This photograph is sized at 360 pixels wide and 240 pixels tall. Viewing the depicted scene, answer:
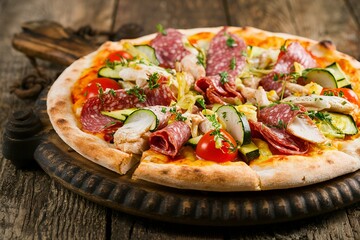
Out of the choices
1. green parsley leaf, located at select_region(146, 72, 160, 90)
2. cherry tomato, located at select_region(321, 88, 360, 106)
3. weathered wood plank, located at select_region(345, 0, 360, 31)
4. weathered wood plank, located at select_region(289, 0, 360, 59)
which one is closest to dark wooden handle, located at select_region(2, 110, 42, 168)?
green parsley leaf, located at select_region(146, 72, 160, 90)

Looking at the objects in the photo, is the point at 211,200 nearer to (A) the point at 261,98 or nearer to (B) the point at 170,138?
(B) the point at 170,138

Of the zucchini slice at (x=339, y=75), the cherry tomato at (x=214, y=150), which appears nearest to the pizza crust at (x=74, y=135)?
the cherry tomato at (x=214, y=150)

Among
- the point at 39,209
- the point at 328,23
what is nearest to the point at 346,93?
the point at 39,209

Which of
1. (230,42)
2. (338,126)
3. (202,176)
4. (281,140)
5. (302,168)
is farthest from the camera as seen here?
(230,42)

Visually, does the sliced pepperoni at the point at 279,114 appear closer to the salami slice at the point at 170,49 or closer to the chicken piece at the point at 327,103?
the chicken piece at the point at 327,103

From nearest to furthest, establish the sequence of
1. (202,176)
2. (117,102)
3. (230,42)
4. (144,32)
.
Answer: (202,176)
(117,102)
(230,42)
(144,32)

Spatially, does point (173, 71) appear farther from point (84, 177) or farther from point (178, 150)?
point (84, 177)
